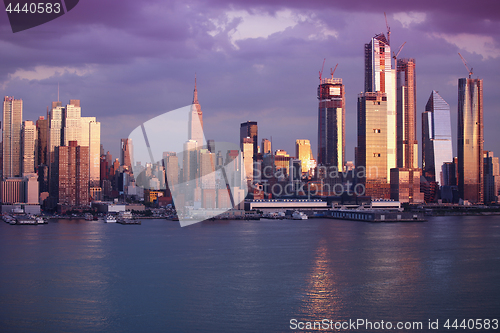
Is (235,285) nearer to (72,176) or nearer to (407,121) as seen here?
(72,176)

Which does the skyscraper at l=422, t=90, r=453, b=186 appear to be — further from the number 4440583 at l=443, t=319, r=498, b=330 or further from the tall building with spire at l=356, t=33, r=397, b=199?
the number 4440583 at l=443, t=319, r=498, b=330

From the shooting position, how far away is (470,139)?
7719 cm

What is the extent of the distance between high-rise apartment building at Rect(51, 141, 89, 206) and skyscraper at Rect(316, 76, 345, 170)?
54868 millimetres

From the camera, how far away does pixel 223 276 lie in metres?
15.5

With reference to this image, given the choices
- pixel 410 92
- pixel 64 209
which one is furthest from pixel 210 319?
pixel 410 92

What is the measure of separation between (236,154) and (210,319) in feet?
235

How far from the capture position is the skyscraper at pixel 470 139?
76.5 m

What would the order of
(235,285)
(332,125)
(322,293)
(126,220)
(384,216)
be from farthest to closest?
(332,125) < (384,216) < (126,220) < (235,285) < (322,293)

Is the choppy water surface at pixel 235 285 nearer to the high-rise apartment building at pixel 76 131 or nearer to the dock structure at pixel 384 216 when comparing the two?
the dock structure at pixel 384 216

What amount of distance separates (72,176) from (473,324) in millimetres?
57499

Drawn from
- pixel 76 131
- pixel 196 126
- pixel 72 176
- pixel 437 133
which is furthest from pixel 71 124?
pixel 437 133

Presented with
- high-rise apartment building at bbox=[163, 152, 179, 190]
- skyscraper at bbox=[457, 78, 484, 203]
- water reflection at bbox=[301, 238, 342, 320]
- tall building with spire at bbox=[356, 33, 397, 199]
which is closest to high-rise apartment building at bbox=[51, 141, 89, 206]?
high-rise apartment building at bbox=[163, 152, 179, 190]

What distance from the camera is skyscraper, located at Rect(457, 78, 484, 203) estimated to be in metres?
76.5

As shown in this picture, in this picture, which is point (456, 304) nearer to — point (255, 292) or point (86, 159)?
point (255, 292)
